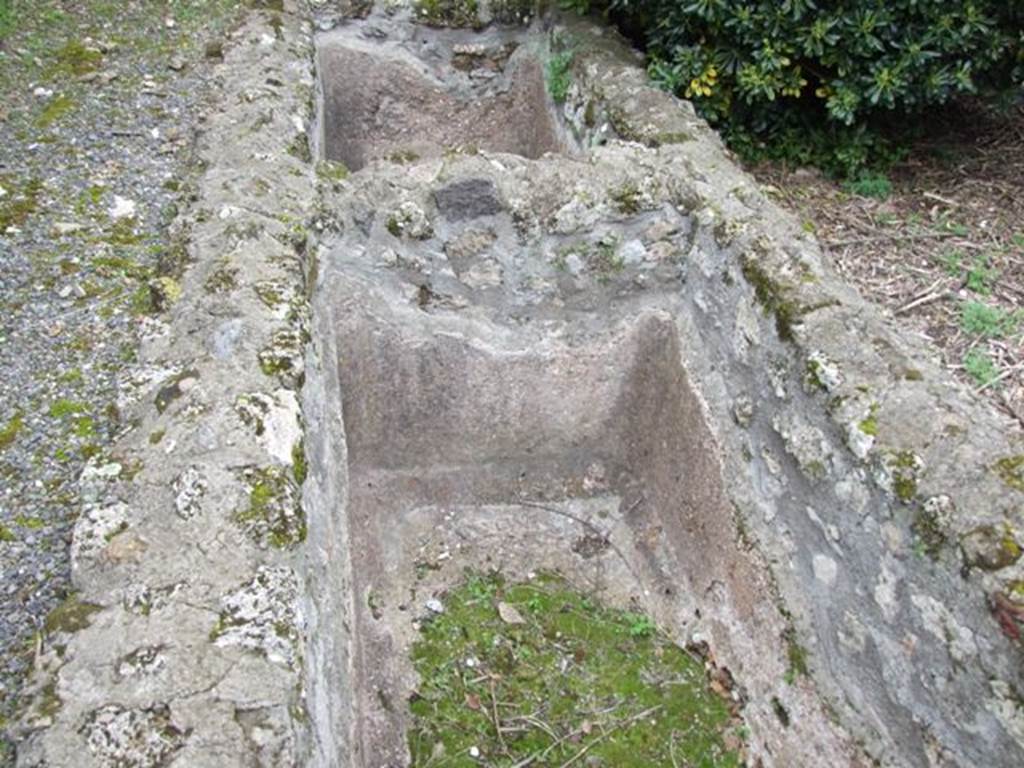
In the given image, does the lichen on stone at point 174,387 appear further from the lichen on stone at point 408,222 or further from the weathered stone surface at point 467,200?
the weathered stone surface at point 467,200

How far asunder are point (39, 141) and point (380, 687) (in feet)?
9.90

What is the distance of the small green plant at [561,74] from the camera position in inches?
184

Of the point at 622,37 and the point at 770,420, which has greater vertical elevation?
the point at 622,37

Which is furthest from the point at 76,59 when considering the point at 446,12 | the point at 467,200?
the point at 467,200

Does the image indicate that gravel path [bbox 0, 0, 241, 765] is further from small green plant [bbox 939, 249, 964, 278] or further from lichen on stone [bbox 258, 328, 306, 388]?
small green plant [bbox 939, 249, 964, 278]

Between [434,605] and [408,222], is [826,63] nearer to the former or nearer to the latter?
[408,222]

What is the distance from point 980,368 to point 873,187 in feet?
4.25

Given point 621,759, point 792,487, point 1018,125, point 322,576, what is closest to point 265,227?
point 322,576

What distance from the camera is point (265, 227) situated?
120 inches

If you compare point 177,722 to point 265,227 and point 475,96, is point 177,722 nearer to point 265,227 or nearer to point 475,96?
point 265,227

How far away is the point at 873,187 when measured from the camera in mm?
4059

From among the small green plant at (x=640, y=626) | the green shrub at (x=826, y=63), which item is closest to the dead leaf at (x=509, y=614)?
the small green plant at (x=640, y=626)

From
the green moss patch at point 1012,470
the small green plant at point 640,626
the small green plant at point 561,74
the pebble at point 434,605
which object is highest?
the green moss patch at point 1012,470

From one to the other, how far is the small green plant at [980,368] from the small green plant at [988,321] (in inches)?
5.2
